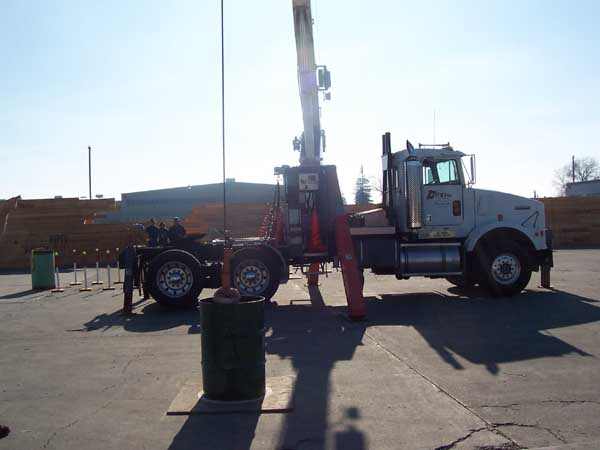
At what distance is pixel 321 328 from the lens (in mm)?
10781

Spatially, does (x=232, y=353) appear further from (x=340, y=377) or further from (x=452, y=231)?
(x=452, y=231)

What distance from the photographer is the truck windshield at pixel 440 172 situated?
14219 millimetres

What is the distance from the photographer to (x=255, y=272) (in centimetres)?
1348

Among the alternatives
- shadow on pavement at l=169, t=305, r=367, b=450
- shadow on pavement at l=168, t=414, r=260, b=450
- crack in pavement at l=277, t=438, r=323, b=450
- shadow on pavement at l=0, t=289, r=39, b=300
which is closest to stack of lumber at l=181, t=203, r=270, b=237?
shadow on pavement at l=0, t=289, r=39, b=300

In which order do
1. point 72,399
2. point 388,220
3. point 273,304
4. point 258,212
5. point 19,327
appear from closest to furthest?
point 72,399, point 19,327, point 273,304, point 388,220, point 258,212

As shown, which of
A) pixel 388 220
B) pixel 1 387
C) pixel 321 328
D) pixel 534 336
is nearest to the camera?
pixel 1 387

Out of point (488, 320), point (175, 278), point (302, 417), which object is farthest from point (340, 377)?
point (175, 278)

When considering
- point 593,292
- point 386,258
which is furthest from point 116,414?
point 593,292

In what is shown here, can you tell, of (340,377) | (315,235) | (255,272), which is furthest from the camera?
(315,235)

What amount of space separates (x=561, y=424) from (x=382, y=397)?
1706 mm

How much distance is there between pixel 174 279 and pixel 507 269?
7.17m

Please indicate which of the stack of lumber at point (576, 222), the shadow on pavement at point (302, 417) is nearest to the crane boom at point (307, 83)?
the shadow on pavement at point (302, 417)

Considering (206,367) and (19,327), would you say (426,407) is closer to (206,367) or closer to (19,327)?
(206,367)

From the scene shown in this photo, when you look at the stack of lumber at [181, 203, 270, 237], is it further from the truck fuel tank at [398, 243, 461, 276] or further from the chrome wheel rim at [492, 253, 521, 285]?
the chrome wheel rim at [492, 253, 521, 285]
